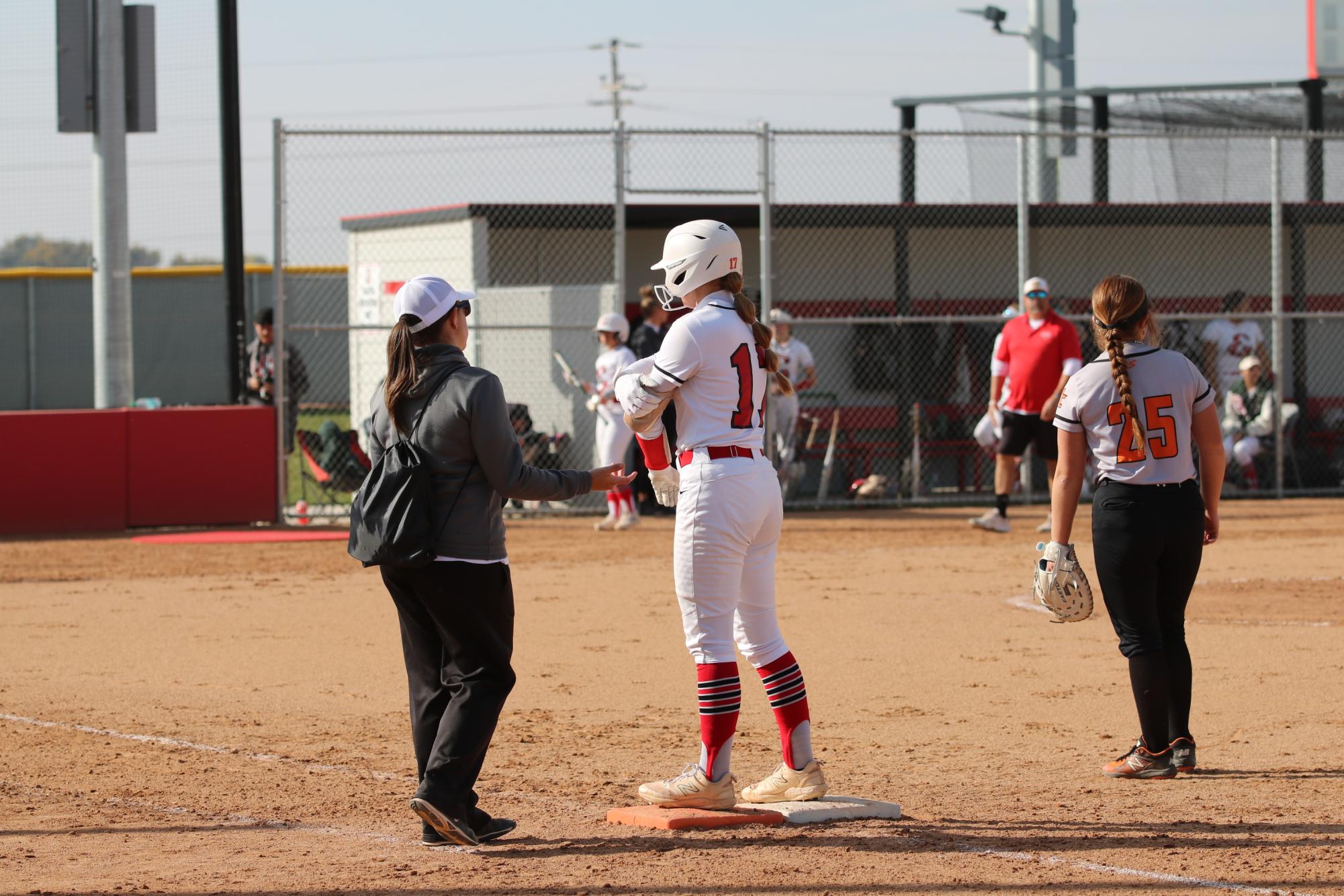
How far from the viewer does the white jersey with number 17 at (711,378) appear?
198 inches

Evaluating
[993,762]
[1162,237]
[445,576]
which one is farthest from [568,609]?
[1162,237]

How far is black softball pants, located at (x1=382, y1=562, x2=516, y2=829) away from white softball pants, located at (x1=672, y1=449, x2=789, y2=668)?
57cm

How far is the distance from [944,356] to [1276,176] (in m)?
4.17

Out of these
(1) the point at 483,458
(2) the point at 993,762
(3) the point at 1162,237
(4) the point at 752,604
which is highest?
(3) the point at 1162,237

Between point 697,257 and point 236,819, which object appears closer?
point 697,257

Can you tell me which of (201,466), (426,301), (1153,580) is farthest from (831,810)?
(201,466)

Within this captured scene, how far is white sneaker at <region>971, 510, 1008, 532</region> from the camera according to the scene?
559 inches

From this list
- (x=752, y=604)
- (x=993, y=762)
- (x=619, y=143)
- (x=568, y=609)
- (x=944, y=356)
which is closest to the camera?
(x=752, y=604)

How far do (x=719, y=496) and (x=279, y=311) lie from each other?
10272mm

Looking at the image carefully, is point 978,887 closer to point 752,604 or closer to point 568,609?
point 752,604

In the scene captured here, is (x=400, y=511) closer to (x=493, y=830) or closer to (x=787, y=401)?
(x=493, y=830)

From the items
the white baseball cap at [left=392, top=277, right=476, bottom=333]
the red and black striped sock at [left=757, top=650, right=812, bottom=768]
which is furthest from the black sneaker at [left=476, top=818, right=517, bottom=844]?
the white baseball cap at [left=392, top=277, right=476, bottom=333]

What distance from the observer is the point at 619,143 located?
15250 mm

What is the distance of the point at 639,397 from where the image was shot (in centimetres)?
505
